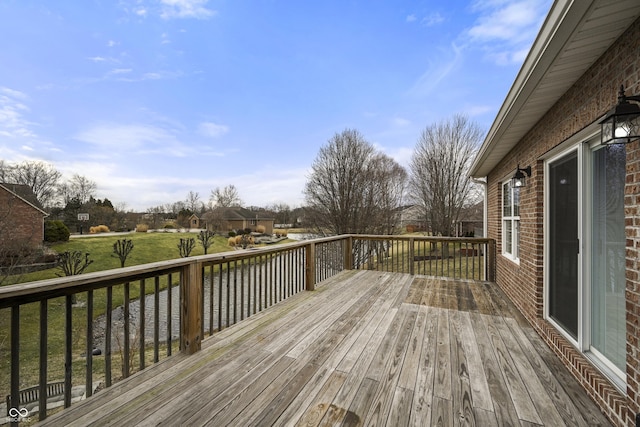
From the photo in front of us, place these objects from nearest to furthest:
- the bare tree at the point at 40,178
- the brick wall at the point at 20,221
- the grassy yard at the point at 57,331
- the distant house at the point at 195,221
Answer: the grassy yard at the point at 57,331 → the brick wall at the point at 20,221 → the bare tree at the point at 40,178 → the distant house at the point at 195,221

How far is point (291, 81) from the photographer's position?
10469 mm

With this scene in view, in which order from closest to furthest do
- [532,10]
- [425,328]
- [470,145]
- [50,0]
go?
[425,328] < [532,10] < [50,0] < [470,145]

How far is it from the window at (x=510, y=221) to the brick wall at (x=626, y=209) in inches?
18.7

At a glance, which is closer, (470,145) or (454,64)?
(454,64)

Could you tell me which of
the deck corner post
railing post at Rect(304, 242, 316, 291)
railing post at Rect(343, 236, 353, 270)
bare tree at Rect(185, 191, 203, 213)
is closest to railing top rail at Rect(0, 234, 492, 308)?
railing post at Rect(304, 242, 316, 291)

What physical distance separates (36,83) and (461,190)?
19100 millimetres

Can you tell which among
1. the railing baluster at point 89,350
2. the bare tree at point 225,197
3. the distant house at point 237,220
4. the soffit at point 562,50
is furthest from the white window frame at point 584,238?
the bare tree at point 225,197

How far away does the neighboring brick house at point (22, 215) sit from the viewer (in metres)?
12.9

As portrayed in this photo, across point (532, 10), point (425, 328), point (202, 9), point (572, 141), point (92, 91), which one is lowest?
point (425, 328)

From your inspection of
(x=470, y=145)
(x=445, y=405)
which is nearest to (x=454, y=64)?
(x=470, y=145)

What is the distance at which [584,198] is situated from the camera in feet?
7.03

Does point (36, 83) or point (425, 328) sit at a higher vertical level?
point (36, 83)

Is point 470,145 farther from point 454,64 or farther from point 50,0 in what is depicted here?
point 50,0

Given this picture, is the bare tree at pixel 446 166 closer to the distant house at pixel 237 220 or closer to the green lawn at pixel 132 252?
the green lawn at pixel 132 252
